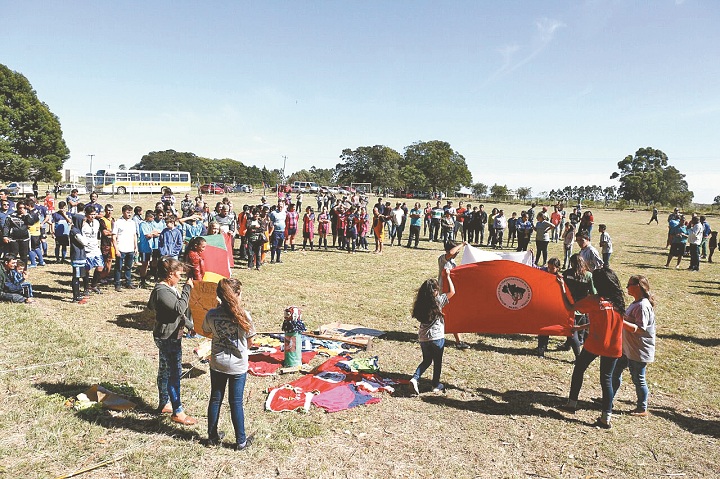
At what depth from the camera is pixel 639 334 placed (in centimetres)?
599

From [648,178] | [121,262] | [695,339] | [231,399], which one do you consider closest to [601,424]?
[231,399]

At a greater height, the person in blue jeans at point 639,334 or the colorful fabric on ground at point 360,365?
the person in blue jeans at point 639,334

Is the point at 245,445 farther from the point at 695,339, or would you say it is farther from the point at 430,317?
the point at 695,339

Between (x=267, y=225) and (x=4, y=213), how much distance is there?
723 cm

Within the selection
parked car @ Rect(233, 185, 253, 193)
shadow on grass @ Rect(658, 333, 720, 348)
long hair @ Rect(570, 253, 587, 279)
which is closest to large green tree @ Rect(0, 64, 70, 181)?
parked car @ Rect(233, 185, 253, 193)

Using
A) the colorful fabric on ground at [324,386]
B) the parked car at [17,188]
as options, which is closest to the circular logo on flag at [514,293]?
the colorful fabric on ground at [324,386]

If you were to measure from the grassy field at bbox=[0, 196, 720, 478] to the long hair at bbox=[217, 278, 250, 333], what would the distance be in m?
1.58

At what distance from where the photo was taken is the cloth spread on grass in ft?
20.4

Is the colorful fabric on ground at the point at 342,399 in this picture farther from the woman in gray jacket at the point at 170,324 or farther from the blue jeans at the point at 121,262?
the blue jeans at the point at 121,262

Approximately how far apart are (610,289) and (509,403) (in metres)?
2.19

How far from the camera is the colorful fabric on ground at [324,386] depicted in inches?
245

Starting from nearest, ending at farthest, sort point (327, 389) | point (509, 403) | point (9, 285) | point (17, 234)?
point (509, 403), point (327, 389), point (9, 285), point (17, 234)

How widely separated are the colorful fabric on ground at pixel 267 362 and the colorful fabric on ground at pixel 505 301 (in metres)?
2.74

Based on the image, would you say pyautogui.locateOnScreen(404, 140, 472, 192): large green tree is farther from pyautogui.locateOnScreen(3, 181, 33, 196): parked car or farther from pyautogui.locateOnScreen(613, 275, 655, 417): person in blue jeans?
pyautogui.locateOnScreen(613, 275, 655, 417): person in blue jeans
